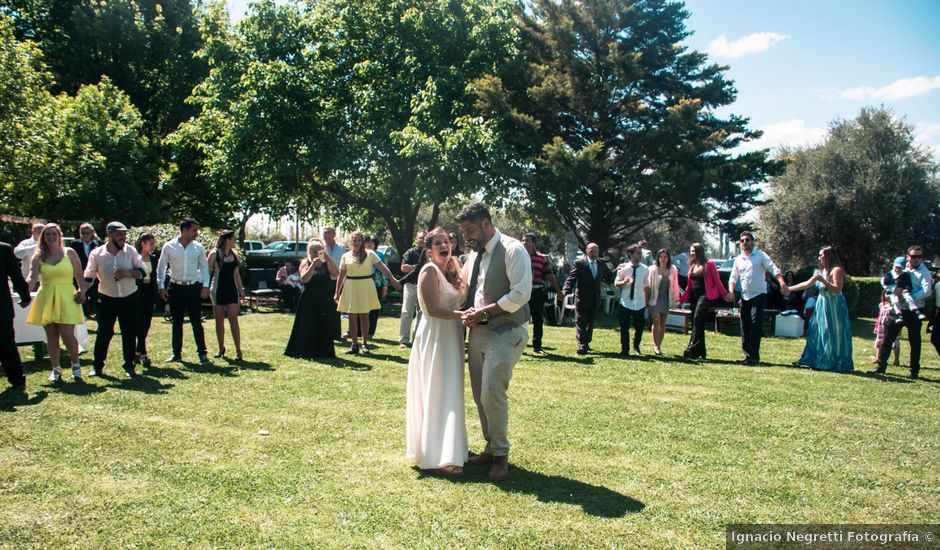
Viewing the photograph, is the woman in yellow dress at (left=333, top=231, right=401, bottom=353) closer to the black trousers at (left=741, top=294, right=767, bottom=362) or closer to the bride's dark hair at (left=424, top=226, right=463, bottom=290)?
the bride's dark hair at (left=424, top=226, right=463, bottom=290)

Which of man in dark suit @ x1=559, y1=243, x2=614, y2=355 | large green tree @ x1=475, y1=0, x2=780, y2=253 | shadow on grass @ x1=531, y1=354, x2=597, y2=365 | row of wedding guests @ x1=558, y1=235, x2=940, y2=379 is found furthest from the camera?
large green tree @ x1=475, y1=0, x2=780, y2=253

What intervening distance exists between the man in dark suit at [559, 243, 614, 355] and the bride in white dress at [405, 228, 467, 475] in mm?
6769

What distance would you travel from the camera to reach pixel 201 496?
4492 mm

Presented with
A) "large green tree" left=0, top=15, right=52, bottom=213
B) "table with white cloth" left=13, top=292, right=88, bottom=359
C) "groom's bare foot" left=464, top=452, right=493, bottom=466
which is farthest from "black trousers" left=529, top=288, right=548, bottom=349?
"large green tree" left=0, top=15, right=52, bottom=213

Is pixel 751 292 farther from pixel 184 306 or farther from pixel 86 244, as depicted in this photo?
pixel 86 244

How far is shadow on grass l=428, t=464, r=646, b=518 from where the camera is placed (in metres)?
4.39

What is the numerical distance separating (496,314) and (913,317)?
8.39 metres

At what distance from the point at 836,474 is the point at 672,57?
2003 centimetres

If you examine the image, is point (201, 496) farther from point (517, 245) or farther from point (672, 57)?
point (672, 57)

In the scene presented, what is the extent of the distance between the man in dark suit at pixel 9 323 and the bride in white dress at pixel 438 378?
17.1ft

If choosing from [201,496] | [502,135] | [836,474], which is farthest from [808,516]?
[502,135]

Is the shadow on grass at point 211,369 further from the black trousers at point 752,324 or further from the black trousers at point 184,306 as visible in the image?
the black trousers at point 752,324


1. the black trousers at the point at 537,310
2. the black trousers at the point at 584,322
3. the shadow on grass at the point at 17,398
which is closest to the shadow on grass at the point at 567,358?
the black trousers at the point at 537,310

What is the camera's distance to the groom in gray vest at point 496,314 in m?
4.94
